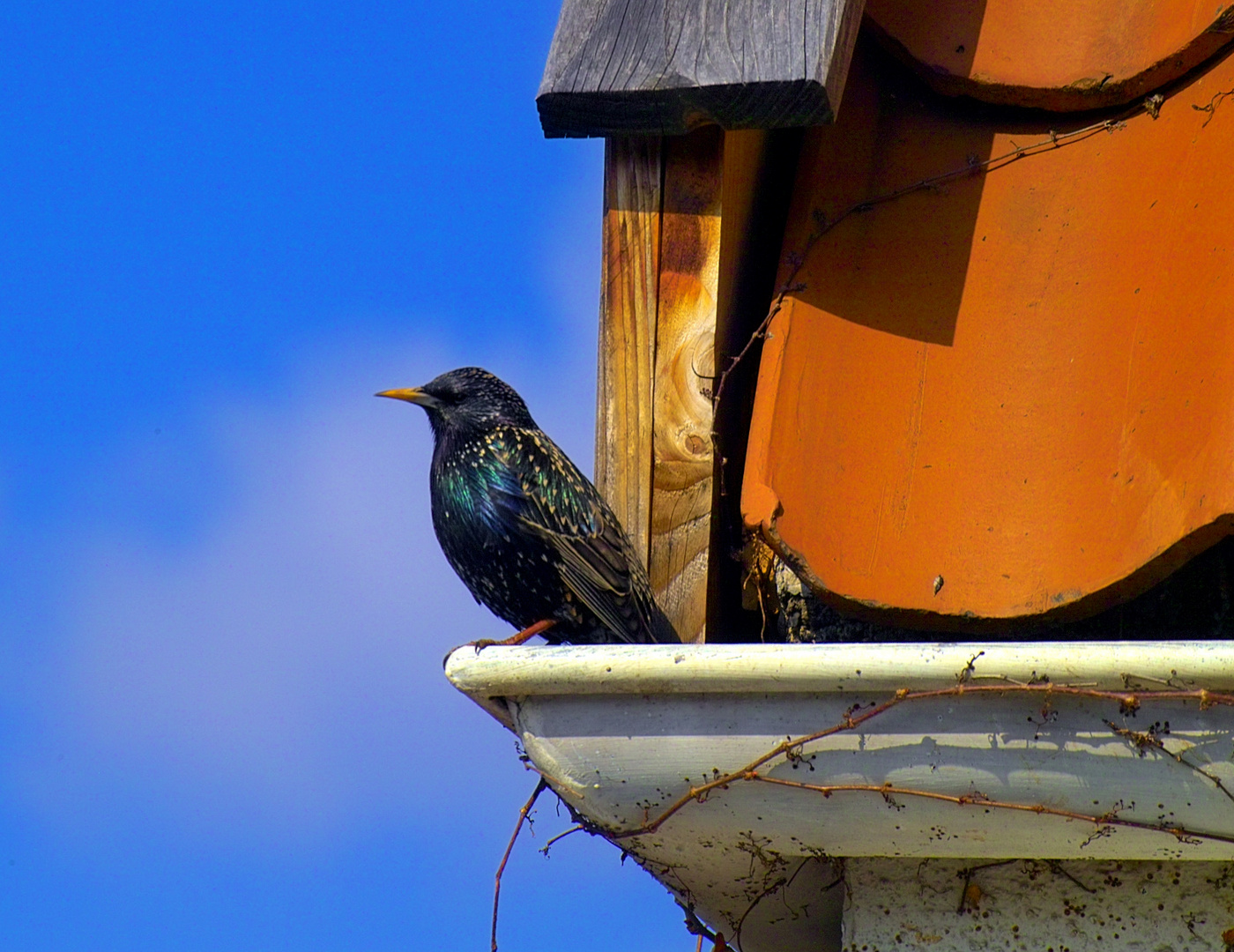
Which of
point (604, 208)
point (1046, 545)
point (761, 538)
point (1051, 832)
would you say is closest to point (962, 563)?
point (1046, 545)

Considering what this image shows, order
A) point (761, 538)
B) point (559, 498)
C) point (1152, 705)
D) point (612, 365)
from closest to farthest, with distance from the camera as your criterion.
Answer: point (1152, 705) < point (761, 538) < point (612, 365) < point (559, 498)

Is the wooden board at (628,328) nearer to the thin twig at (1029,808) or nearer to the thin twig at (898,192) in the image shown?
the thin twig at (898,192)

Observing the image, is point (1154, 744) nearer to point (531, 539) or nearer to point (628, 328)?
point (628, 328)

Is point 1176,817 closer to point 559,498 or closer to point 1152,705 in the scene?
point 1152,705

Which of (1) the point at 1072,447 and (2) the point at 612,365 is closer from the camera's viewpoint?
(1) the point at 1072,447

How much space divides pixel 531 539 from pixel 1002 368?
1051mm

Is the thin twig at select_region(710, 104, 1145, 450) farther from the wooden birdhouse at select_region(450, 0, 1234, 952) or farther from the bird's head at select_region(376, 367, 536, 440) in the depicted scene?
the bird's head at select_region(376, 367, 536, 440)

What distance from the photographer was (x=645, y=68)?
2762 millimetres

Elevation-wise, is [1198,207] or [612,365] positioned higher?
[1198,207]

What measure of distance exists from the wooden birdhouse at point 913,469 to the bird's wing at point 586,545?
0.20 metres

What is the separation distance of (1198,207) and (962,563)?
2.44ft

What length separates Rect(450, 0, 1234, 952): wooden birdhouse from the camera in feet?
6.77

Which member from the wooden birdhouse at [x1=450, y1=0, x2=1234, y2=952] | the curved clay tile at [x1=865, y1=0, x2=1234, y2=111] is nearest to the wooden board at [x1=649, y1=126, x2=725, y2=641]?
the wooden birdhouse at [x1=450, y1=0, x2=1234, y2=952]

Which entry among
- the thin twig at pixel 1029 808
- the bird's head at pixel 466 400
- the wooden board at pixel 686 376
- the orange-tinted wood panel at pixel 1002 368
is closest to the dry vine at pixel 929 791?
the thin twig at pixel 1029 808
